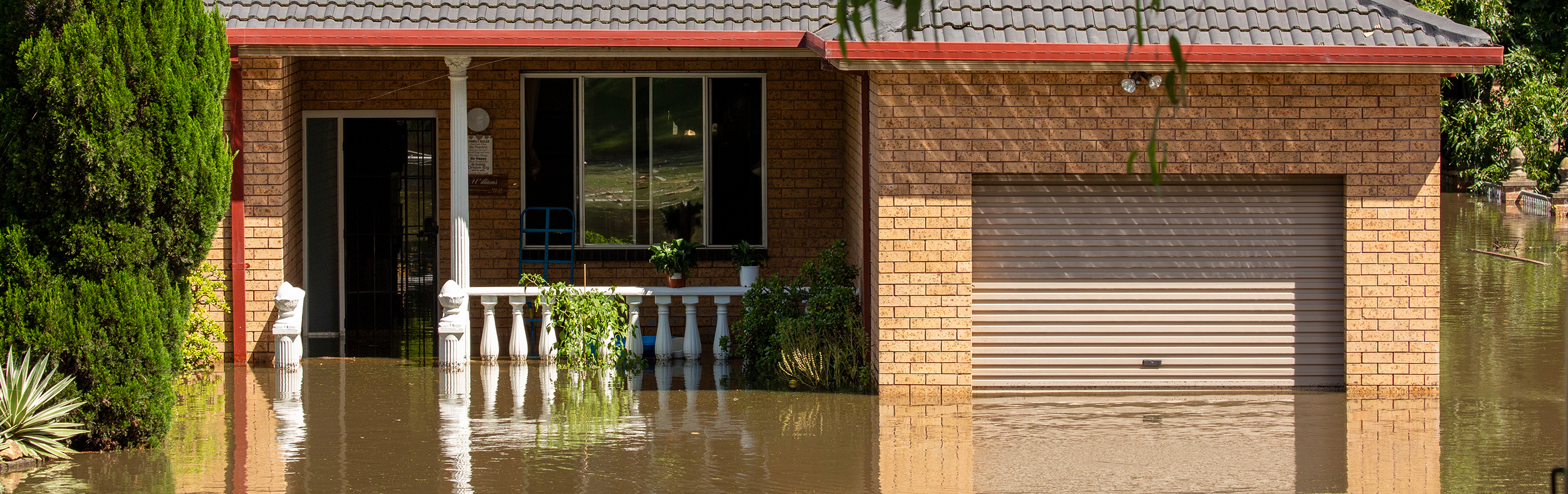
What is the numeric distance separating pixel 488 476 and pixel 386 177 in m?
5.64

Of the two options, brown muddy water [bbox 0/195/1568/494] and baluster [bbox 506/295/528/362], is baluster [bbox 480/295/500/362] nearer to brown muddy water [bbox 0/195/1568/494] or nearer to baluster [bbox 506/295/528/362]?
baluster [bbox 506/295/528/362]

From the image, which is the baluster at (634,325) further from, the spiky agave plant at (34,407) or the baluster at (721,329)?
the spiky agave plant at (34,407)

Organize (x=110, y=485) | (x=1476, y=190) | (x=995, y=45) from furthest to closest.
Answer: (x=1476, y=190)
(x=995, y=45)
(x=110, y=485)

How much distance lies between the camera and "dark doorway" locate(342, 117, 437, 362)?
40.4 ft

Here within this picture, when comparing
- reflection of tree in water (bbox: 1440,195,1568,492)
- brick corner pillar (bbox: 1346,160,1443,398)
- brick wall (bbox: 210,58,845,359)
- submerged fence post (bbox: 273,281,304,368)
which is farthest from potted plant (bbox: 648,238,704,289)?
reflection of tree in water (bbox: 1440,195,1568,492)

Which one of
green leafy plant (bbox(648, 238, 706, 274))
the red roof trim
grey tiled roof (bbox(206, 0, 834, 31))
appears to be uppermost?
grey tiled roof (bbox(206, 0, 834, 31))

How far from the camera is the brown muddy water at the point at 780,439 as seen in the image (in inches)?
290

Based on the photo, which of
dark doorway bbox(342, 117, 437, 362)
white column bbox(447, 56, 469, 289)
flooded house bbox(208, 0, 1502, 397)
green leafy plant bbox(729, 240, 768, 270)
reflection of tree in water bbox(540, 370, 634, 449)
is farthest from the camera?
dark doorway bbox(342, 117, 437, 362)

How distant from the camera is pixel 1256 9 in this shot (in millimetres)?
9602

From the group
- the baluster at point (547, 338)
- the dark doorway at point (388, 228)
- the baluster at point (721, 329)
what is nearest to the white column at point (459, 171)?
the baluster at point (547, 338)

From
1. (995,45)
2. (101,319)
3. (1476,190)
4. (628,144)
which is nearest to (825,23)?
(995,45)

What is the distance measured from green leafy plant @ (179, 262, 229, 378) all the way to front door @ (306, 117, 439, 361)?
4.30ft

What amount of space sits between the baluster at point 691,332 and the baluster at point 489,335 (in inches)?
57.5

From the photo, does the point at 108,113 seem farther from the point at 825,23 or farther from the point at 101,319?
the point at 825,23
